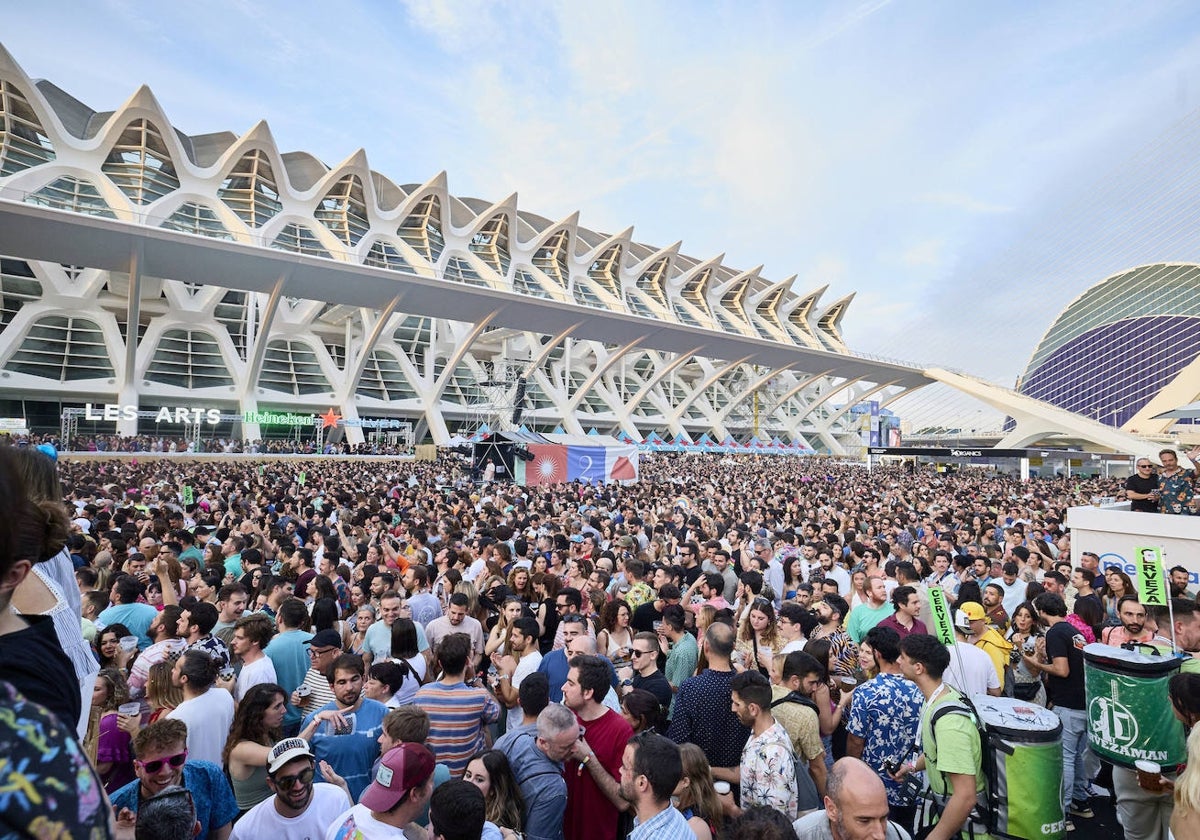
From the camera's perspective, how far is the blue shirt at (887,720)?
278 centimetres

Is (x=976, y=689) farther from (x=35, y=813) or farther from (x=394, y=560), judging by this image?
(x=394, y=560)

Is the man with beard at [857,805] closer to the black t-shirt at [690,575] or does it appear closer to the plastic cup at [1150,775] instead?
the plastic cup at [1150,775]

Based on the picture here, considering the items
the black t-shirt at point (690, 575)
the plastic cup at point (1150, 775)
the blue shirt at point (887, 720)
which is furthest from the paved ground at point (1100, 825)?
the black t-shirt at point (690, 575)

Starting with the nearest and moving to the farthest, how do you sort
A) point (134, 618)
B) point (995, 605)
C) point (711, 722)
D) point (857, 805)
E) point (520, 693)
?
point (857, 805) → point (520, 693) → point (711, 722) → point (134, 618) → point (995, 605)

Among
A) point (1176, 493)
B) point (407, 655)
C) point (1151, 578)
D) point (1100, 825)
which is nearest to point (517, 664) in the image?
point (407, 655)

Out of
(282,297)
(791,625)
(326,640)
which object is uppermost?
(282,297)

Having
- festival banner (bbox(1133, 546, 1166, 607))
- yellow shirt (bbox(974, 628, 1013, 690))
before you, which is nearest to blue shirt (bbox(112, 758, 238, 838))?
yellow shirt (bbox(974, 628, 1013, 690))

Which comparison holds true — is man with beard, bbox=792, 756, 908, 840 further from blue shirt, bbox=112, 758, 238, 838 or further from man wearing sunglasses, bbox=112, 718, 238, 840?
blue shirt, bbox=112, 758, 238, 838

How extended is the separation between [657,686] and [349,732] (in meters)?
1.55

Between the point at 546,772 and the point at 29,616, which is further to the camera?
the point at 546,772

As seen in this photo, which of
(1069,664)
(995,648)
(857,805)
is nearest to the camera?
(857,805)

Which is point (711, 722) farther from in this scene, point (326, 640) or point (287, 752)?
point (326, 640)

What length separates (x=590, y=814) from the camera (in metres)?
2.55

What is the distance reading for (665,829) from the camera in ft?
6.55
